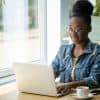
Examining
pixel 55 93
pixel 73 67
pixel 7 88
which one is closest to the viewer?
pixel 55 93

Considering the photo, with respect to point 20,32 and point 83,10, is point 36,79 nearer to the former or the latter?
point 83,10

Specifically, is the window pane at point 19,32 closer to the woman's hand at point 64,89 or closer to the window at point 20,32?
the window at point 20,32

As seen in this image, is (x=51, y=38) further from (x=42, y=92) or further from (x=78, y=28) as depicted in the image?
(x=42, y=92)

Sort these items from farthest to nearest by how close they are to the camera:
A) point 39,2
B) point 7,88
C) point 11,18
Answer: point 39,2 < point 11,18 < point 7,88

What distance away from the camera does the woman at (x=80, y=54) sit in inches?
102

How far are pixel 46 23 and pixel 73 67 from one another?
1.35m

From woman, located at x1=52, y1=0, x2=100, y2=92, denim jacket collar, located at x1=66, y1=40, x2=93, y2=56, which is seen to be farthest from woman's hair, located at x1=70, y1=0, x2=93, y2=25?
denim jacket collar, located at x1=66, y1=40, x2=93, y2=56

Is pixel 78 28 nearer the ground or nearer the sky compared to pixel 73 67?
nearer the sky

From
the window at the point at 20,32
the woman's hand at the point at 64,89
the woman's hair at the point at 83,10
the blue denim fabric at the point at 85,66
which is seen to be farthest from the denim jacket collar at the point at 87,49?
the window at the point at 20,32

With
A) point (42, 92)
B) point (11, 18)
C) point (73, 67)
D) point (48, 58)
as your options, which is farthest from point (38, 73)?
point (48, 58)

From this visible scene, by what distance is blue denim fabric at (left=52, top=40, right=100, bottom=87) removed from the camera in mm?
2486

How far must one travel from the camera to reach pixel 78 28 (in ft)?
8.55

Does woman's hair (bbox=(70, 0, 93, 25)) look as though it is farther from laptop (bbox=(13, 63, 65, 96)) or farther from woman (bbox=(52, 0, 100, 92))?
laptop (bbox=(13, 63, 65, 96))

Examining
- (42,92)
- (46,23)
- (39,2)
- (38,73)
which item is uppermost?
(39,2)
